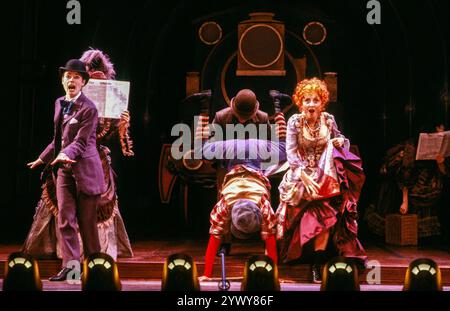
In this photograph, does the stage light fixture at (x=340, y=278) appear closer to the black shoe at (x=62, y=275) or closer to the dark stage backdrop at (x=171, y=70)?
the black shoe at (x=62, y=275)

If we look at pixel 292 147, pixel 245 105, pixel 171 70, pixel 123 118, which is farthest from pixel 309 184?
pixel 171 70

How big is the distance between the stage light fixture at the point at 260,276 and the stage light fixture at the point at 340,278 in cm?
29

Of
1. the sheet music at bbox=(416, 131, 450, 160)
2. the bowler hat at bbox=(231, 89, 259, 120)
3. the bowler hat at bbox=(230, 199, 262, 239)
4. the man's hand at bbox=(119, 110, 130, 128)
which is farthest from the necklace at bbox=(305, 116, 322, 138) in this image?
the sheet music at bbox=(416, 131, 450, 160)

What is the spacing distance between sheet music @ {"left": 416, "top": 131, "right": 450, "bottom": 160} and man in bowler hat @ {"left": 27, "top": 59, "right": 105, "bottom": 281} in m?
3.13

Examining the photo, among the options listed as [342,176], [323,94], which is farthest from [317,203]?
[323,94]

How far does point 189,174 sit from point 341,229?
72.5 inches

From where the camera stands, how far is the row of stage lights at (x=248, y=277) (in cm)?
433

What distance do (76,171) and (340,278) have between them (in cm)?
224

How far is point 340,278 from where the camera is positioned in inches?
171

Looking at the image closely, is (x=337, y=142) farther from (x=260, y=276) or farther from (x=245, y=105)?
(x=260, y=276)

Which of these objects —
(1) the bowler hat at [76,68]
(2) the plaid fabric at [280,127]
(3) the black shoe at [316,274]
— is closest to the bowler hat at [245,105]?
(2) the plaid fabric at [280,127]

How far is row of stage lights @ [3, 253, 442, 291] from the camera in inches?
171

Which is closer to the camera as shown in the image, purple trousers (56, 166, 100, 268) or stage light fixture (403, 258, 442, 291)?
stage light fixture (403, 258, 442, 291)

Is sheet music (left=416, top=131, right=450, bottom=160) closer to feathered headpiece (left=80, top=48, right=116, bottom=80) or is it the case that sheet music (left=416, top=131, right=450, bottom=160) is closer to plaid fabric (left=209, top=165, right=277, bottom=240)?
plaid fabric (left=209, top=165, right=277, bottom=240)
